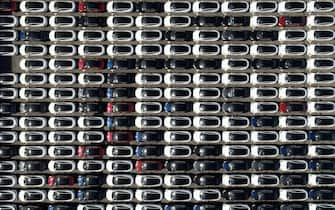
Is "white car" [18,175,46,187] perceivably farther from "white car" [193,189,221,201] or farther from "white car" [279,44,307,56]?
"white car" [279,44,307,56]

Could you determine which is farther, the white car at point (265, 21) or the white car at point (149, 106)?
the white car at point (265, 21)

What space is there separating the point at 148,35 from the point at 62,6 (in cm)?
454

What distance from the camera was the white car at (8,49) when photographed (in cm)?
2225

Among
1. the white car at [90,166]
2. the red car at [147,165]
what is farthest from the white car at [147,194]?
the white car at [90,166]

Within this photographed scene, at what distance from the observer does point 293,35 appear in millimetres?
22422

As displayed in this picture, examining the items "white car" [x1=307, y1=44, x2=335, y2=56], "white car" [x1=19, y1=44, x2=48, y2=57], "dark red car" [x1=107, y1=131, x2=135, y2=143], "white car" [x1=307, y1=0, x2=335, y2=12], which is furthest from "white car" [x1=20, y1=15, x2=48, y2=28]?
"white car" [x1=307, y1=44, x2=335, y2=56]

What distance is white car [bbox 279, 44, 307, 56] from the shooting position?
22422 mm

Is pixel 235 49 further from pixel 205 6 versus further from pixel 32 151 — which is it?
pixel 32 151

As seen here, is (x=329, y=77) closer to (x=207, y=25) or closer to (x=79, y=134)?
(x=207, y=25)

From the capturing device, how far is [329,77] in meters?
22.4

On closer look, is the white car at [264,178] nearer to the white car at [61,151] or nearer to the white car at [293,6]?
the white car at [293,6]

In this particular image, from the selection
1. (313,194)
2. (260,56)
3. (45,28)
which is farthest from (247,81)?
(45,28)

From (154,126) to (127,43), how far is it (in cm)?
439

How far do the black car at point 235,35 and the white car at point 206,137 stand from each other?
4816 mm
